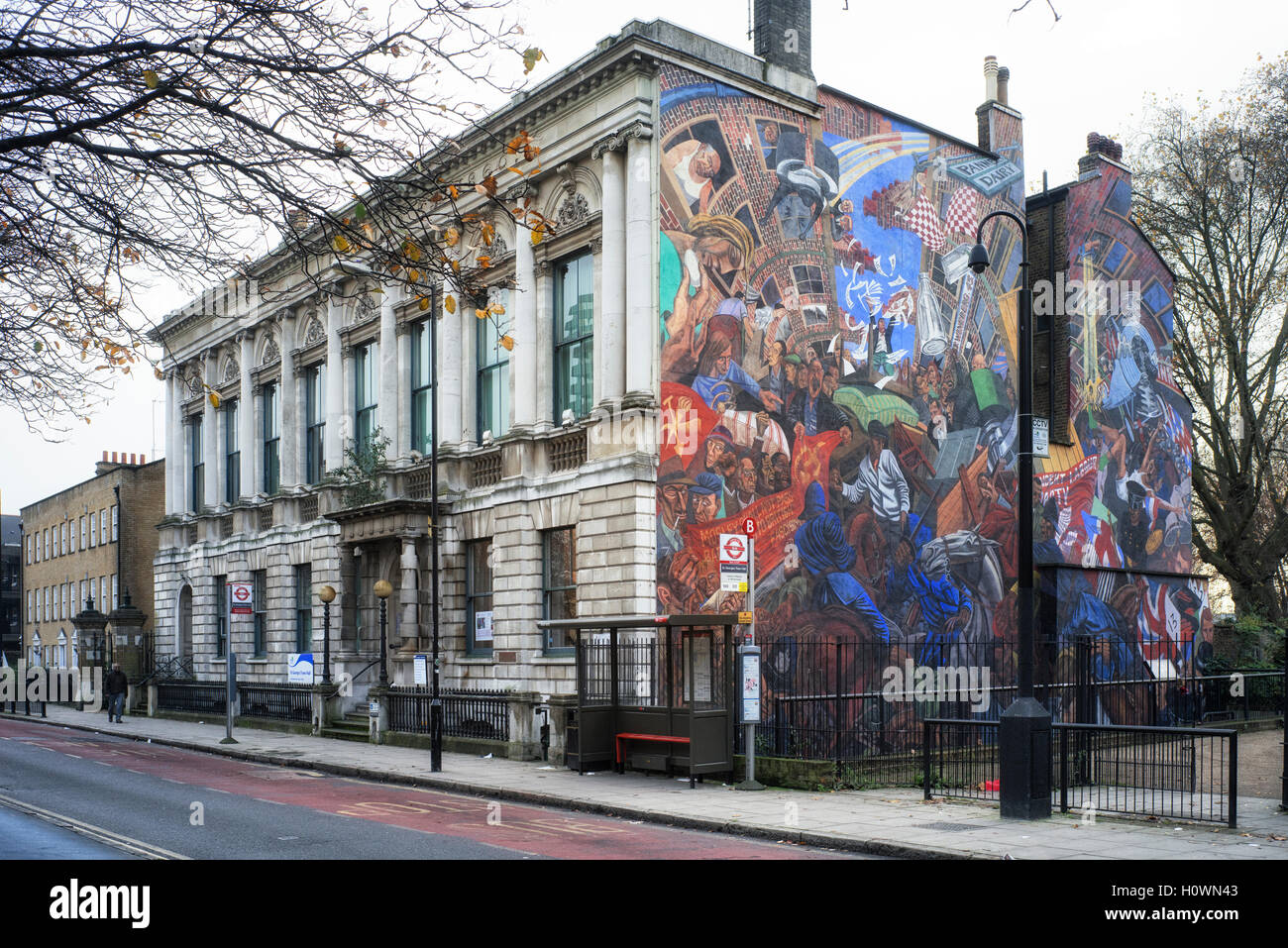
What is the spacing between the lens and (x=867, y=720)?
23.5 metres

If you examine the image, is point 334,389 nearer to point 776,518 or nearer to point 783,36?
point 776,518

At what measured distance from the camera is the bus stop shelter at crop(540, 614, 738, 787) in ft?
63.3

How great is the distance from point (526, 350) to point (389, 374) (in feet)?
23.7

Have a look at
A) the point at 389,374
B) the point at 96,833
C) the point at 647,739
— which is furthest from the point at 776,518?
the point at 96,833

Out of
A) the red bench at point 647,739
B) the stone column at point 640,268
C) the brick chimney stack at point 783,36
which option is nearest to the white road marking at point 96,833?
the red bench at point 647,739

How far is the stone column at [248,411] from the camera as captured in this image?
137 feet

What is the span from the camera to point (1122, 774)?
17266mm

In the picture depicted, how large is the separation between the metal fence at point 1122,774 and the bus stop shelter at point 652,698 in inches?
134

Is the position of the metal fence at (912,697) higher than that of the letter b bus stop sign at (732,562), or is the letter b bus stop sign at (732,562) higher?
the letter b bus stop sign at (732,562)

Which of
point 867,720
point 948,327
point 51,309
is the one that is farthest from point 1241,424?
point 51,309

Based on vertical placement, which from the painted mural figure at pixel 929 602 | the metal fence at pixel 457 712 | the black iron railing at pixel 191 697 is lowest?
the black iron railing at pixel 191 697

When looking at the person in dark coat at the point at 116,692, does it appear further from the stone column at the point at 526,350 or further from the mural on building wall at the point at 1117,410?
the mural on building wall at the point at 1117,410

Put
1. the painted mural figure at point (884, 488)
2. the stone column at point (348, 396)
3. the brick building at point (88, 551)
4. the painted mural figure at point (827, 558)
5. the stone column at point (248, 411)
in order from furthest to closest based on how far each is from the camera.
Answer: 1. the brick building at point (88, 551)
2. the stone column at point (248, 411)
3. the stone column at point (348, 396)
4. the painted mural figure at point (884, 488)
5. the painted mural figure at point (827, 558)

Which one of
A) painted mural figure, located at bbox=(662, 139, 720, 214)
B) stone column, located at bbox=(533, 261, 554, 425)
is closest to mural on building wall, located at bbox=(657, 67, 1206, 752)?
painted mural figure, located at bbox=(662, 139, 720, 214)
